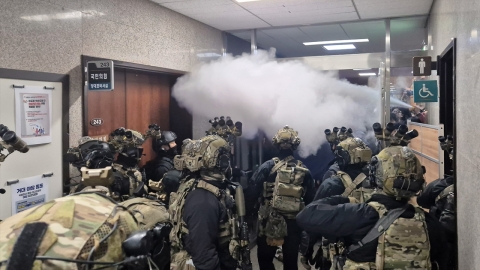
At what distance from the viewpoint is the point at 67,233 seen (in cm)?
141

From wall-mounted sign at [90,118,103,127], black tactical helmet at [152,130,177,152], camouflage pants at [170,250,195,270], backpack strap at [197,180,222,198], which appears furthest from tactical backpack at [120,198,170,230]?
black tactical helmet at [152,130,177,152]

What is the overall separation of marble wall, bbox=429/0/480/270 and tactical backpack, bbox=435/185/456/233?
193 mm

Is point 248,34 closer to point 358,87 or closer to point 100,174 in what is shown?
point 358,87

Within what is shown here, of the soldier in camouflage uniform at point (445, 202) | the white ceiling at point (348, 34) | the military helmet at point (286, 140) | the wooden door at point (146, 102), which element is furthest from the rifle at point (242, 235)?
the white ceiling at point (348, 34)

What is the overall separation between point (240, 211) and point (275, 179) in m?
1.37

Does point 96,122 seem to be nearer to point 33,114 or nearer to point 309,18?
point 33,114

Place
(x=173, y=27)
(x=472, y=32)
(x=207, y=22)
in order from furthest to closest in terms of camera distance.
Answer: (x=207, y=22) < (x=173, y=27) < (x=472, y=32)

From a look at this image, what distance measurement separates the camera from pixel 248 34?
8.23 meters

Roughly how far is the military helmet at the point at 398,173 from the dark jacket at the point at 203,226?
1.32m

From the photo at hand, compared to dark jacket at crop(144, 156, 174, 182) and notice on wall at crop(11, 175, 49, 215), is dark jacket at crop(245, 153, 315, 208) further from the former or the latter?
notice on wall at crop(11, 175, 49, 215)

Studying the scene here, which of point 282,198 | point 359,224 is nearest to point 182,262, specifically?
point 359,224

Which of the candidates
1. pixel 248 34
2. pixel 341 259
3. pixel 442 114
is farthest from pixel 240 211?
pixel 248 34

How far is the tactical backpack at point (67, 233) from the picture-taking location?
4.28 ft

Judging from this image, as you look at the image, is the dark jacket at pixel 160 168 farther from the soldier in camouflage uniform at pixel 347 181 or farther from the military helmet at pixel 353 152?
the military helmet at pixel 353 152
